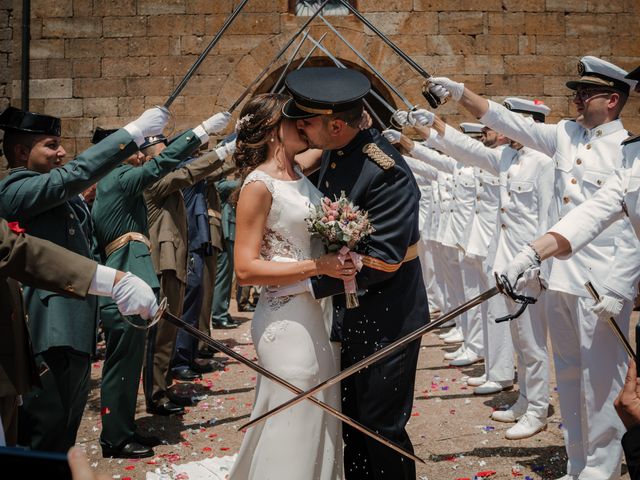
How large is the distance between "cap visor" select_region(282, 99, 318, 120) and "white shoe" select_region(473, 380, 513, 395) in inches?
155

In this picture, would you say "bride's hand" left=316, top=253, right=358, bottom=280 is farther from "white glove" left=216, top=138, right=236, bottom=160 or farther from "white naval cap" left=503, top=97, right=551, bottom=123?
"white naval cap" left=503, top=97, right=551, bottom=123

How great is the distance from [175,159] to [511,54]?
9675 mm

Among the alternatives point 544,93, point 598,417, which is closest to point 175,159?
point 598,417

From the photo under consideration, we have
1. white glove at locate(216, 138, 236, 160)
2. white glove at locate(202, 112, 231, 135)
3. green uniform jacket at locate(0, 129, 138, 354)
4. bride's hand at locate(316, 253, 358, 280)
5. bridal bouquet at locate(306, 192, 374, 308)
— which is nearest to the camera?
bridal bouquet at locate(306, 192, 374, 308)

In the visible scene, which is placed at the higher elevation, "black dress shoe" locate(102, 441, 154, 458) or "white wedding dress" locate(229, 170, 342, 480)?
"white wedding dress" locate(229, 170, 342, 480)

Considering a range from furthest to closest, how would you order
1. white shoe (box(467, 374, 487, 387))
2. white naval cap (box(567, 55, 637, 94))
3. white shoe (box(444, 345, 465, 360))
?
white shoe (box(444, 345, 465, 360)) → white shoe (box(467, 374, 487, 387)) → white naval cap (box(567, 55, 637, 94))

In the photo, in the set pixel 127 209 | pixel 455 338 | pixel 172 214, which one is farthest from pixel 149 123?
pixel 455 338

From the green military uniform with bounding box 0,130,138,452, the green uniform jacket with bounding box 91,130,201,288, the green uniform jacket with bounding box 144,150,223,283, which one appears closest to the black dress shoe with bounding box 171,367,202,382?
the green uniform jacket with bounding box 144,150,223,283

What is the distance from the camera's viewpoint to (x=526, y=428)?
5.30 metres

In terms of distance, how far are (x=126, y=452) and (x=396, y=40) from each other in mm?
9738

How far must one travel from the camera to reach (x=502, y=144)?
6.84 metres

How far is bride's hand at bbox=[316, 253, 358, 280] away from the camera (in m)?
3.23

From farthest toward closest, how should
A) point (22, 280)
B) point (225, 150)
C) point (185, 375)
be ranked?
point (185, 375) → point (225, 150) → point (22, 280)

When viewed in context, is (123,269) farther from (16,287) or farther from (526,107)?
(526,107)
